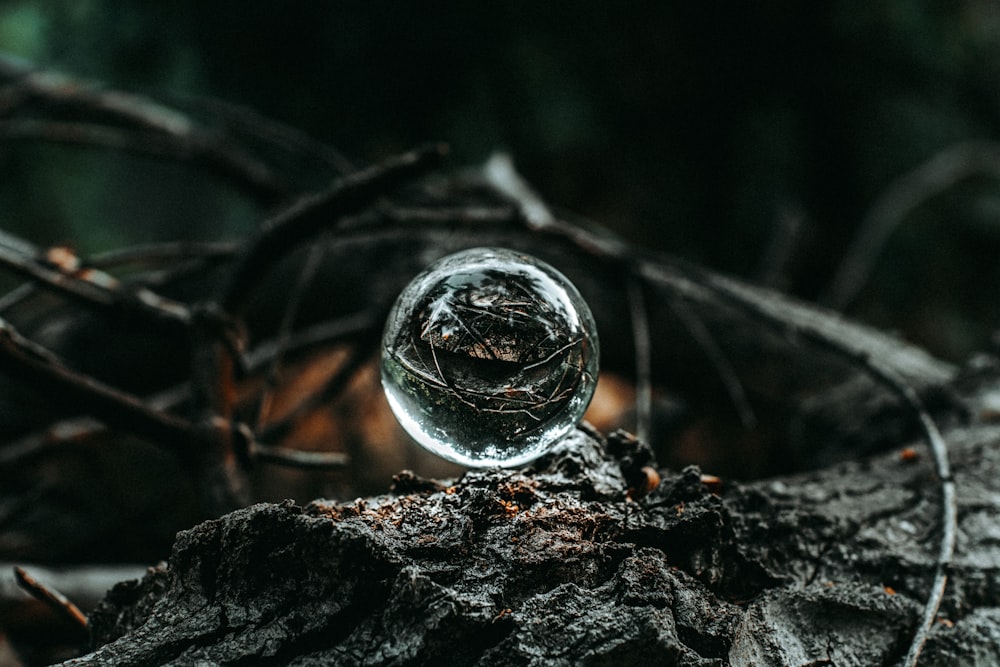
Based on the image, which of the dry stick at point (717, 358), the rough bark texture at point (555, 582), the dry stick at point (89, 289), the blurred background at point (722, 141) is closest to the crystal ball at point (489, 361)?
the rough bark texture at point (555, 582)

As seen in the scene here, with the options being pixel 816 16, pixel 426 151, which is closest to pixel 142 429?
pixel 426 151

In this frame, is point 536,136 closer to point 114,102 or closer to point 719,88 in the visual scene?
point 719,88

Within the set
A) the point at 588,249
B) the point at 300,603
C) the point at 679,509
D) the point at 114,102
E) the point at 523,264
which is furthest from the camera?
the point at 114,102

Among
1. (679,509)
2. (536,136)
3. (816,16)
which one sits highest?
(816,16)

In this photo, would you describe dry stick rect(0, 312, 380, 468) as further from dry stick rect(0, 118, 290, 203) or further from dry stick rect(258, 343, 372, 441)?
dry stick rect(0, 118, 290, 203)

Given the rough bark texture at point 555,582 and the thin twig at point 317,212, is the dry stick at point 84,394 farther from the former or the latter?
the rough bark texture at point 555,582

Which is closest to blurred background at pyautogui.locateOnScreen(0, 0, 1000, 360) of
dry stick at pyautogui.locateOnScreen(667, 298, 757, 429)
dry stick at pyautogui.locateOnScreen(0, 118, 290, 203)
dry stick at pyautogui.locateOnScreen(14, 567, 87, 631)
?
dry stick at pyautogui.locateOnScreen(0, 118, 290, 203)
